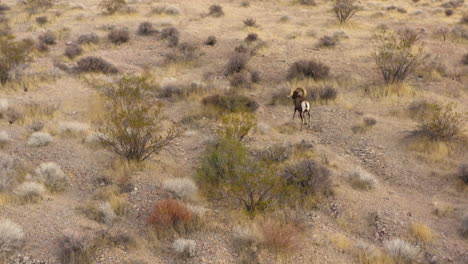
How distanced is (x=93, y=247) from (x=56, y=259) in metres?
0.58

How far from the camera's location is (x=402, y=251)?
615 cm

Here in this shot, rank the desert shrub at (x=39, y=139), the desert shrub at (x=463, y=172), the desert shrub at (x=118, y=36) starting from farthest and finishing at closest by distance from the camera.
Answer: the desert shrub at (x=118, y=36) < the desert shrub at (x=39, y=139) < the desert shrub at (x=463, y=172)

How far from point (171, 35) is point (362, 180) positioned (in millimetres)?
14412

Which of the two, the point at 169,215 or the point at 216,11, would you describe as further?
the point at 216,11

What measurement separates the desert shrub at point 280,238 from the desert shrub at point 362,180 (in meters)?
2.62

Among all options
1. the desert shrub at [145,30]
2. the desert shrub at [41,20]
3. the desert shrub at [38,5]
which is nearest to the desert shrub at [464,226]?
the desert shrub at [145,30]

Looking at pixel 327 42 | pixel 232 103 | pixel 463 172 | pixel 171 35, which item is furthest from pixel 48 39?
pixel 463 172

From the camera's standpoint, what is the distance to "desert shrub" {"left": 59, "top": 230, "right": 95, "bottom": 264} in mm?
5660

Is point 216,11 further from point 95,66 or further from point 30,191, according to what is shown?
point 30,191

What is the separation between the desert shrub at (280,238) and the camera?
6.09 m

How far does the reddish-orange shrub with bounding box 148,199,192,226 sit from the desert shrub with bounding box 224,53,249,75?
9.48 meters

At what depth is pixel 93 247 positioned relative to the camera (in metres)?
5.93

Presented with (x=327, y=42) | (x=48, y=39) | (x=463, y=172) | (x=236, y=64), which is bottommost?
A: (x=463, y=172)

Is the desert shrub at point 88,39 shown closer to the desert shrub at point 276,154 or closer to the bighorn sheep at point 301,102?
the bighorn sheep at point 301,102
